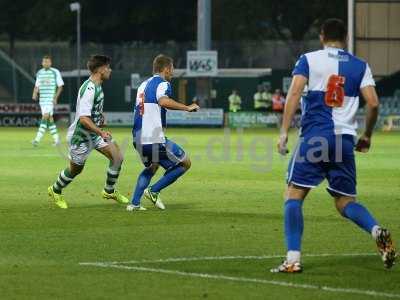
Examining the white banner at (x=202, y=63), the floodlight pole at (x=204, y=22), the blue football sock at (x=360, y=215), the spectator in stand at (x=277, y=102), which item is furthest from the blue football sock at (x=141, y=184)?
the spectator in stand at (x=277, y=102)

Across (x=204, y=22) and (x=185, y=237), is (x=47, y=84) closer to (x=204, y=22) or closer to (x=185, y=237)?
(x=204, y=22)

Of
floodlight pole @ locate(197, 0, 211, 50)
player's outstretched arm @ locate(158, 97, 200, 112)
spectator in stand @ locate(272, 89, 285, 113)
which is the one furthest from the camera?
spectator in stand @ locate(272, 89, 285, 113)

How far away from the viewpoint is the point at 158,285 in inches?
416

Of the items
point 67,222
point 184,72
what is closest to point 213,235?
point 67,222

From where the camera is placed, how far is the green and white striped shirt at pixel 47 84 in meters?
32.8

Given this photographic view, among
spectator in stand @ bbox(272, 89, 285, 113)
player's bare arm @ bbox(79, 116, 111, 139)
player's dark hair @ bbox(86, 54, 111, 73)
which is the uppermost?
player's dark hair @ bbox(86, 54, 111, 73)

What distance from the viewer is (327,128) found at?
11383mm

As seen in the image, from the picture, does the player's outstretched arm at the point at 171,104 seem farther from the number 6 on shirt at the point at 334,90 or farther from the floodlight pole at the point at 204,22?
the floodlight pole at the point at 204,22

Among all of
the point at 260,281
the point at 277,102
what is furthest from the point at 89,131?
the point at 277,102

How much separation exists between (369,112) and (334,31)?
76 cm

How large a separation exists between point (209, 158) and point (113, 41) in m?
56.7

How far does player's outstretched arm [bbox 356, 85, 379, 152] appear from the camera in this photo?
11.5 meters

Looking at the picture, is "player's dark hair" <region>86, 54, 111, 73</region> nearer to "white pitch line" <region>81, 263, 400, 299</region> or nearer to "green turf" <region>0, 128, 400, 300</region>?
"green turf" <region>0, 128, 400, 300</region>

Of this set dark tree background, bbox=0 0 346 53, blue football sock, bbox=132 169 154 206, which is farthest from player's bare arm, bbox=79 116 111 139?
dark tree background, bbox=0 0 346 53
